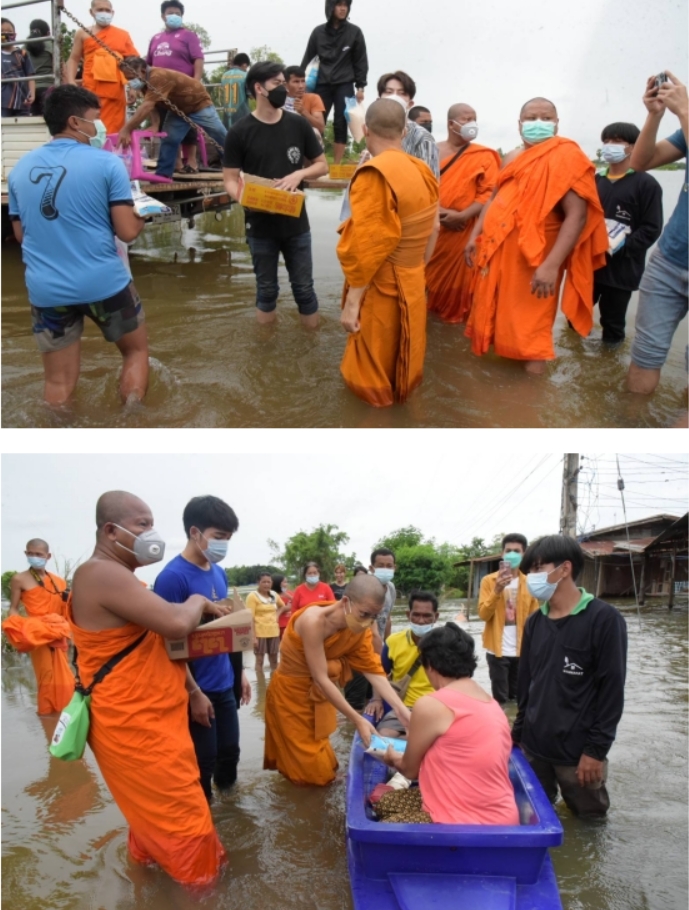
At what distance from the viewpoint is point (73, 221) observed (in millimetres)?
3502

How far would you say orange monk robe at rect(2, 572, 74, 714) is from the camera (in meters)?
5.50

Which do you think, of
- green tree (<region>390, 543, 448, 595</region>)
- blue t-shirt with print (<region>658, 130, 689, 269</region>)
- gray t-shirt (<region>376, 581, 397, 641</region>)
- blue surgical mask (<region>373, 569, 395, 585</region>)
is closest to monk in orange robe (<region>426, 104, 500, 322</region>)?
blue t-shirt with print (<region>658, 130, 689, 269</region>)

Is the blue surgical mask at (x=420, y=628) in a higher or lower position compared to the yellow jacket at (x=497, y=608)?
higher

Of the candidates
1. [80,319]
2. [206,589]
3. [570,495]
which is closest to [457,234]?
[80,319]

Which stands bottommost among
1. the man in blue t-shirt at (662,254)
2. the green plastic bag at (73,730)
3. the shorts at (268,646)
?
the shorts at (268,646)

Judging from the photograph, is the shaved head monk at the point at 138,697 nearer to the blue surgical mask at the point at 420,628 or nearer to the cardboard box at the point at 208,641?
the cardboard box at the point at 208,641

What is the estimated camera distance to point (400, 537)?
38.0 m

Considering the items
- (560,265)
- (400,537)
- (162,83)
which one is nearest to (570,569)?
(560,265)

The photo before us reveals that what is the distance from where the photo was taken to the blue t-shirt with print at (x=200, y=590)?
3.29 m

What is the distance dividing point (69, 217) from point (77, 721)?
87.6 inches

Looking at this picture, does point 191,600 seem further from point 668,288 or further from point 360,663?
point 668,288

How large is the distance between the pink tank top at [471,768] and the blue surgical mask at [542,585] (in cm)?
85

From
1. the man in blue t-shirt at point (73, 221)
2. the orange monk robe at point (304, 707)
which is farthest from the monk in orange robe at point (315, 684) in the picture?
the man in blue t-shirt at point (73, 221)

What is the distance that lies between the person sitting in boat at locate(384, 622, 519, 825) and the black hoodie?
6.96 meters
